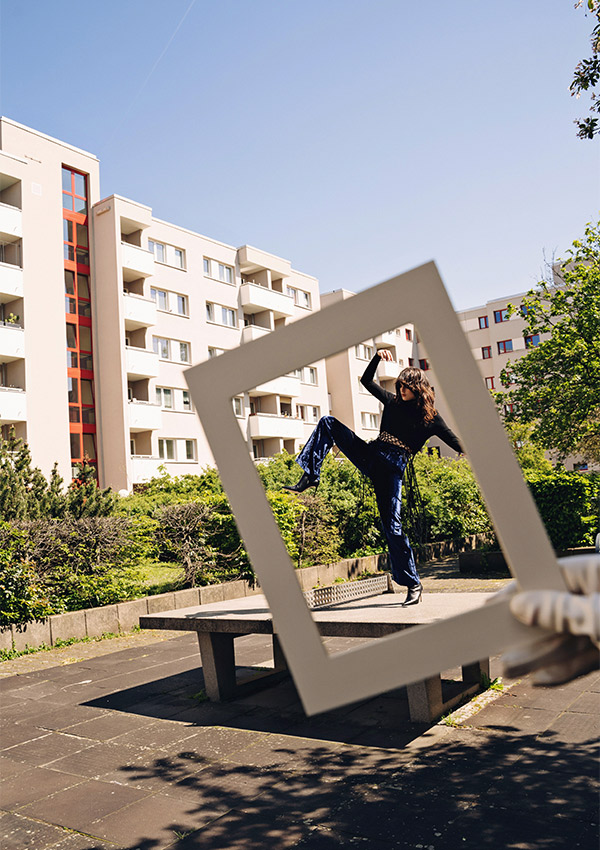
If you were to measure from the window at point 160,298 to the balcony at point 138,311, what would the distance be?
5.76ft

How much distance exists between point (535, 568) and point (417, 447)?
2.84 metres

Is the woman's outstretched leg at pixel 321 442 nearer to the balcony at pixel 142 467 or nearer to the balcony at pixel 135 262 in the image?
the balcony at pixel 142 467

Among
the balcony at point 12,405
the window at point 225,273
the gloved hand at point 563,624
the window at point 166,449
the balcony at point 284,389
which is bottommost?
the gloved hand at point 563,624

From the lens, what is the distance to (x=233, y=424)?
1043 millimetres

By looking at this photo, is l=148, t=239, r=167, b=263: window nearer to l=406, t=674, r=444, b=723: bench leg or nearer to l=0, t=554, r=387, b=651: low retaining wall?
l=0, t=554, r=387, b=651: low retaining wall

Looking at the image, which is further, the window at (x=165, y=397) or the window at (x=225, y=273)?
the window at (x=225, y=273)

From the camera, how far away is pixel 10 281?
28.0 metres

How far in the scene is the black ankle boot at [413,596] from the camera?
19.3 ft

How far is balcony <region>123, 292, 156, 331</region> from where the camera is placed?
108ft

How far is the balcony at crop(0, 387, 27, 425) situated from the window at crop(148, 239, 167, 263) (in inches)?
453

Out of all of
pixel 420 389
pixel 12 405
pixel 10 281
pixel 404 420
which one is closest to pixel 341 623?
pixel 404 420

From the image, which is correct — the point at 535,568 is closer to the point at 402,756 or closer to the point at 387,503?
the point at 387,503

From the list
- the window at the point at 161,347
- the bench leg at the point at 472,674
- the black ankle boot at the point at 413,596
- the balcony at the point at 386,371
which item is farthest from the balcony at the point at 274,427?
the black ankle boot at the point at 413,596

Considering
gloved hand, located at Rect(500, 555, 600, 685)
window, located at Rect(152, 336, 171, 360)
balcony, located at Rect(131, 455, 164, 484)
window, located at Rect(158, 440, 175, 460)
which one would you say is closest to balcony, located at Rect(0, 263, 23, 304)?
window, located at Rect(152, 336, 171, 360)
